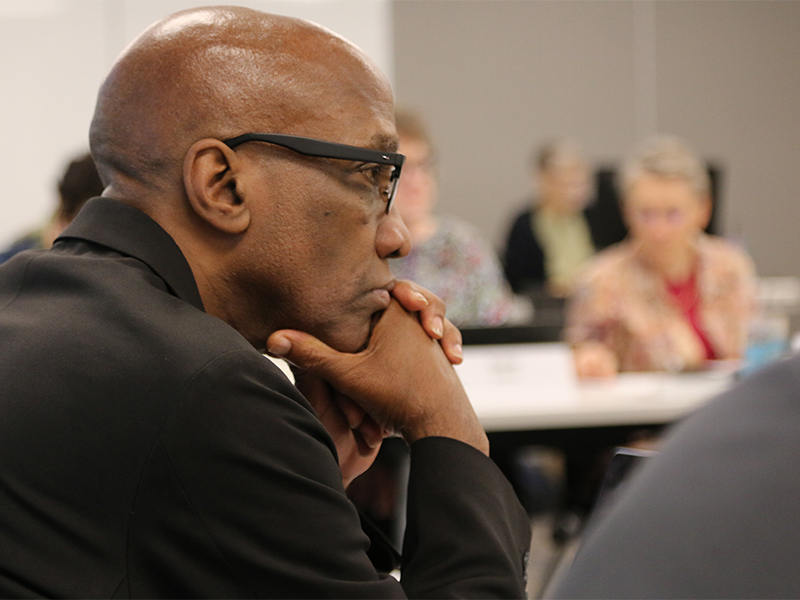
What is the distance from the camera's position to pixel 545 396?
261 centimetres

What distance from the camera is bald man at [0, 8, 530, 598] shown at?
0.72 m

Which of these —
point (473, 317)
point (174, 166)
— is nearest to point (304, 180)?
point (174, 166)

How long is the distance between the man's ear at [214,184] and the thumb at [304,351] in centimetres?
13

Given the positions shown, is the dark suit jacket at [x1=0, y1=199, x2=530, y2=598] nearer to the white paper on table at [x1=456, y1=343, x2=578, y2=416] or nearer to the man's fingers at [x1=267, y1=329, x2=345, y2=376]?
the man's fingers at [x1=267, y1=329, x2=345, y2=376]

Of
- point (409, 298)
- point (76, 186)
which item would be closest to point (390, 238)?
point (409, 298)

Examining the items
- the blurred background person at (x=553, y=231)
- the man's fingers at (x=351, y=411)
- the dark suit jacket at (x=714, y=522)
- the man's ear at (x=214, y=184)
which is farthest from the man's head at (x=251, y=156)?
the blurred background person at (x=553, y=231)

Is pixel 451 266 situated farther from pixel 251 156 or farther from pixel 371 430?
pixel 251 156

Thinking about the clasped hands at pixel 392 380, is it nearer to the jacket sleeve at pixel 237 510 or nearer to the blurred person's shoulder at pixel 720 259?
the jacket sleeve at pixel 237 510

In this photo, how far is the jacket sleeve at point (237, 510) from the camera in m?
0.72

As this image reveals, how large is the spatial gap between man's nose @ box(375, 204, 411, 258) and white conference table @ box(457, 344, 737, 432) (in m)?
1.50

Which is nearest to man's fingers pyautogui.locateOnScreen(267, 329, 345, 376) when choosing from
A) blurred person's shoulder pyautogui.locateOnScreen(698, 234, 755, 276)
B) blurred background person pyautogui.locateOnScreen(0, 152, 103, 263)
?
blurred background person pyautogui.locateOnScreen(0, 152, 103, 263)

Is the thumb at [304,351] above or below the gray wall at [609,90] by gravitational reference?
above

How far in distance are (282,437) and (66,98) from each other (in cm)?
587

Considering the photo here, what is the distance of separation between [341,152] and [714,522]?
64 cm
